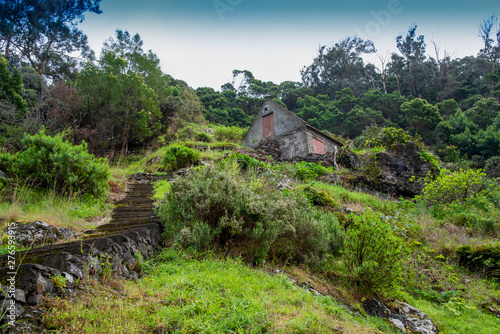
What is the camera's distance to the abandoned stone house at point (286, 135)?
17.9 metres

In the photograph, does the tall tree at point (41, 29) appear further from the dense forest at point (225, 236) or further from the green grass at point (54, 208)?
the green grass at point (54, 208)

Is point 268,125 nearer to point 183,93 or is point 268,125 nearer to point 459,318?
point 183,93

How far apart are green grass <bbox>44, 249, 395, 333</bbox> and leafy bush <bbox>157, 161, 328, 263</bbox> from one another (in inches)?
30.8

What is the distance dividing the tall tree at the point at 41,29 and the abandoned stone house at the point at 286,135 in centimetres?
1693

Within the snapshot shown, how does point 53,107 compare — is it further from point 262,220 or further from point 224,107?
point 224,107

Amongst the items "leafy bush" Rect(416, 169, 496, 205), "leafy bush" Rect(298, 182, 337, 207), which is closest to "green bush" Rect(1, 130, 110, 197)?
"leafy bush" Rect(298, 182, 337, 207)

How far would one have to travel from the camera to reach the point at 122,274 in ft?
9.93

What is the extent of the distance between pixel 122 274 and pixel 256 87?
1533 inches

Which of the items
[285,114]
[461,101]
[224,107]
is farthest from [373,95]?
[285,114]

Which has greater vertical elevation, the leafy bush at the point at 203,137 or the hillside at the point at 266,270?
the leafy bush at the point at 203,137

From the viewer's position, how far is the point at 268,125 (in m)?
20.5

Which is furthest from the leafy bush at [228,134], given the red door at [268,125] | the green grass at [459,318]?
the green grass at [459,318]

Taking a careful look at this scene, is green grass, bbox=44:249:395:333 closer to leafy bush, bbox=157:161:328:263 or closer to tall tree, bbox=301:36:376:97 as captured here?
leafy bush, bbox=157:161:328:263

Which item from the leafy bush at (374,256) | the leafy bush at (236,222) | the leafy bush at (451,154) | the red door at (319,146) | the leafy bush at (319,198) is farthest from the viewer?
the leafy bush at (451,154)
